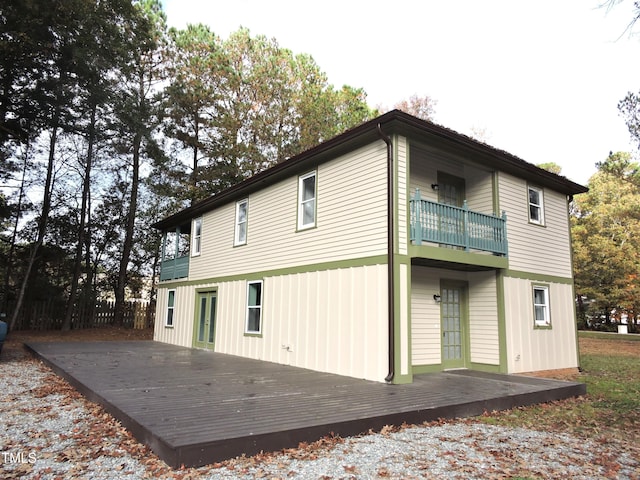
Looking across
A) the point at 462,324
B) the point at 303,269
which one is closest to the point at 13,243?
the point at 303,269

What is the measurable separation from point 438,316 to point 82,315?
715 inches

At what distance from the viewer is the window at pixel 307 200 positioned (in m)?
9.96

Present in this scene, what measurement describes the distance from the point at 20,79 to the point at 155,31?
904 centimetres

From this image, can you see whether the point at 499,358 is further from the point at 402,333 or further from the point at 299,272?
the point at 299,272

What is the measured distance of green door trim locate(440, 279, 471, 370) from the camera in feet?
30.3

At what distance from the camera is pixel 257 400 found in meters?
5.58

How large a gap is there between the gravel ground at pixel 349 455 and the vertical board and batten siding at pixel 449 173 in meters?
5.65

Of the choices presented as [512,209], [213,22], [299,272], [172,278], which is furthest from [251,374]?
[213,22]

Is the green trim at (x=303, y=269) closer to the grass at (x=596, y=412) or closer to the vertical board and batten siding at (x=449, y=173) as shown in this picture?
the vertical board and batten siding at (x=449, y=173)

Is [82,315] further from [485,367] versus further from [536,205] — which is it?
[536,205]

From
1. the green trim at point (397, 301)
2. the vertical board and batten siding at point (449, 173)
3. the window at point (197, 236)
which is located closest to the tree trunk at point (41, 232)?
the window at point (197, 236)

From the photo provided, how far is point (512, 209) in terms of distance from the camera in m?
9.90

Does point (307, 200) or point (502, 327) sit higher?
point (307, 200)

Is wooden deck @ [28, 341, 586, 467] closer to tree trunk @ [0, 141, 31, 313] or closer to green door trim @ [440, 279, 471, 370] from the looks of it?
green door trim @ [440, 279, 471, 370]
